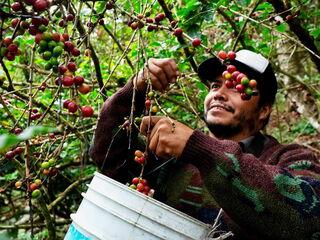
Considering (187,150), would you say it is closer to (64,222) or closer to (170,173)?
(170,173)

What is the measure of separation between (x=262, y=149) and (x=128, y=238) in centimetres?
112

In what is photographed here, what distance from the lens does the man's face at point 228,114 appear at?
2.18 m

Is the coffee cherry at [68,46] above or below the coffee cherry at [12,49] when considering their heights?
above

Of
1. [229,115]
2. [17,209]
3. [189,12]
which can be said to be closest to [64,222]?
[17,209]

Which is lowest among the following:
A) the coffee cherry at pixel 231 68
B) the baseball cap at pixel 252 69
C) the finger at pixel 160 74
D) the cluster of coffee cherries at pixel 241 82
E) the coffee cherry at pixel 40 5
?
the finger at pixel 160 74

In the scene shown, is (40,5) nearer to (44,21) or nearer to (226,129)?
(44,21)

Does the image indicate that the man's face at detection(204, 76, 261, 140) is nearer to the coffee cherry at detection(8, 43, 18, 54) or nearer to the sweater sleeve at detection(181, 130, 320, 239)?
the sweater sleeve at detection(181, 130, 320, 239)

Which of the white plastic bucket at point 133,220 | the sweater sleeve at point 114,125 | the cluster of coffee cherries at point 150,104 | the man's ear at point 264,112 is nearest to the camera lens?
the white plastic bucket at point 133,220

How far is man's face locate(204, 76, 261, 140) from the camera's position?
2.18 m

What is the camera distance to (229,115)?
2.20 metres

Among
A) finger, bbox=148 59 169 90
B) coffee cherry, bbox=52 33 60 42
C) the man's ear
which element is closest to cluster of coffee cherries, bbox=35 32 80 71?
coffee cherry, bbox=52 33 60 42

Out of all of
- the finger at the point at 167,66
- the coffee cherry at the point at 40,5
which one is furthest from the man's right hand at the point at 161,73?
the coffee cherry at the point at 40,5

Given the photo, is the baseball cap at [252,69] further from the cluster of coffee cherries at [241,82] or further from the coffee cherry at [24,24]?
the coffee cherry at [24,24]

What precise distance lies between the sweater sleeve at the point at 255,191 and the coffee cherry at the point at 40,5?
71 centimetres
